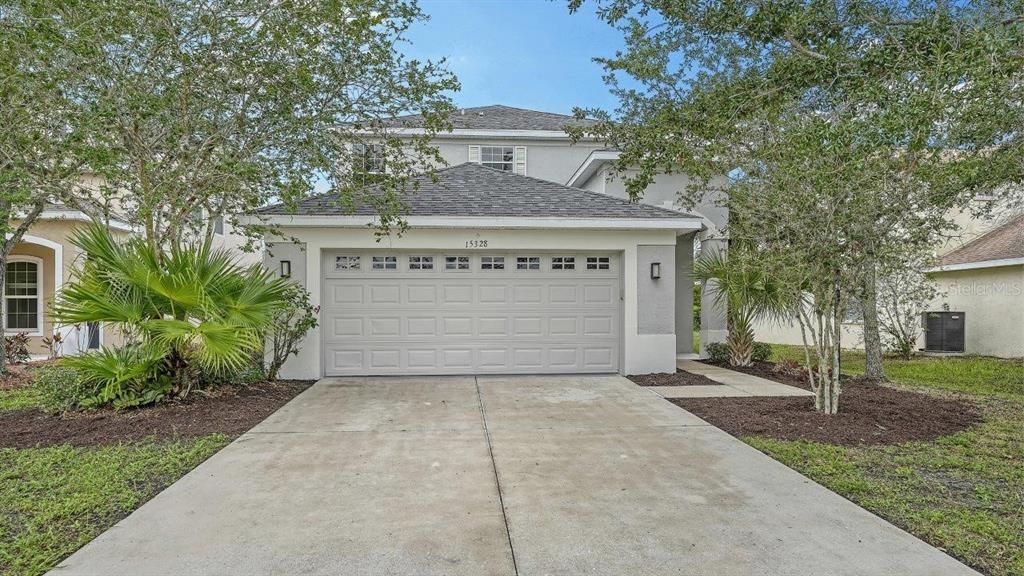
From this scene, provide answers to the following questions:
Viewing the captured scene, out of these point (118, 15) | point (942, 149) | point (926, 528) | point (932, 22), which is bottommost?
point (926, 528)

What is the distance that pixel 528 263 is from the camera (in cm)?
1012

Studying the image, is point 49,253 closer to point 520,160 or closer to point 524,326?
point 524,326

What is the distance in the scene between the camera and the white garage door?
9.73 metres

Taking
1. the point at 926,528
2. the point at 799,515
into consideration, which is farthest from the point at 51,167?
the point at 926,528

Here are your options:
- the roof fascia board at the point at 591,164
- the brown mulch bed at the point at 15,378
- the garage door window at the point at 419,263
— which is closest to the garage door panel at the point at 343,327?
the garage door window at the point at 419,263

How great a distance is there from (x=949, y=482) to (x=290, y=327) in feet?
28.8

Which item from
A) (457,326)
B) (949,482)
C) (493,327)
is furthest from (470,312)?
(949,482)

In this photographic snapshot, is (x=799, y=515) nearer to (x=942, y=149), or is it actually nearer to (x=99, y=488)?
(x=942, y=149)

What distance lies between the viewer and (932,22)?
5125 mm

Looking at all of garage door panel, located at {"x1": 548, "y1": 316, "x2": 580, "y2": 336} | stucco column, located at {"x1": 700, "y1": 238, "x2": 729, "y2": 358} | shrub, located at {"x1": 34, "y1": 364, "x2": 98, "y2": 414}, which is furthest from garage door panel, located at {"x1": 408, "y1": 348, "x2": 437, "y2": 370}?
stucco column, located at {"x1": 700, "y1": 238, "x2": 729, "y2": 358}

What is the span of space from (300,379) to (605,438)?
5850 mm

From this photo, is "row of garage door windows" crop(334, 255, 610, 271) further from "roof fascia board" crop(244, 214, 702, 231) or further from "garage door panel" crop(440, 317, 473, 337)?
"garage door panel" crop(440, 317, 473, 337)

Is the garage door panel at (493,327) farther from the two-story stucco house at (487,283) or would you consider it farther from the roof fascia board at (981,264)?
the roof fascia board at (981,264)

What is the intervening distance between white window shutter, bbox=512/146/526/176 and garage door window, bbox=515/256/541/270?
669 centimetres
